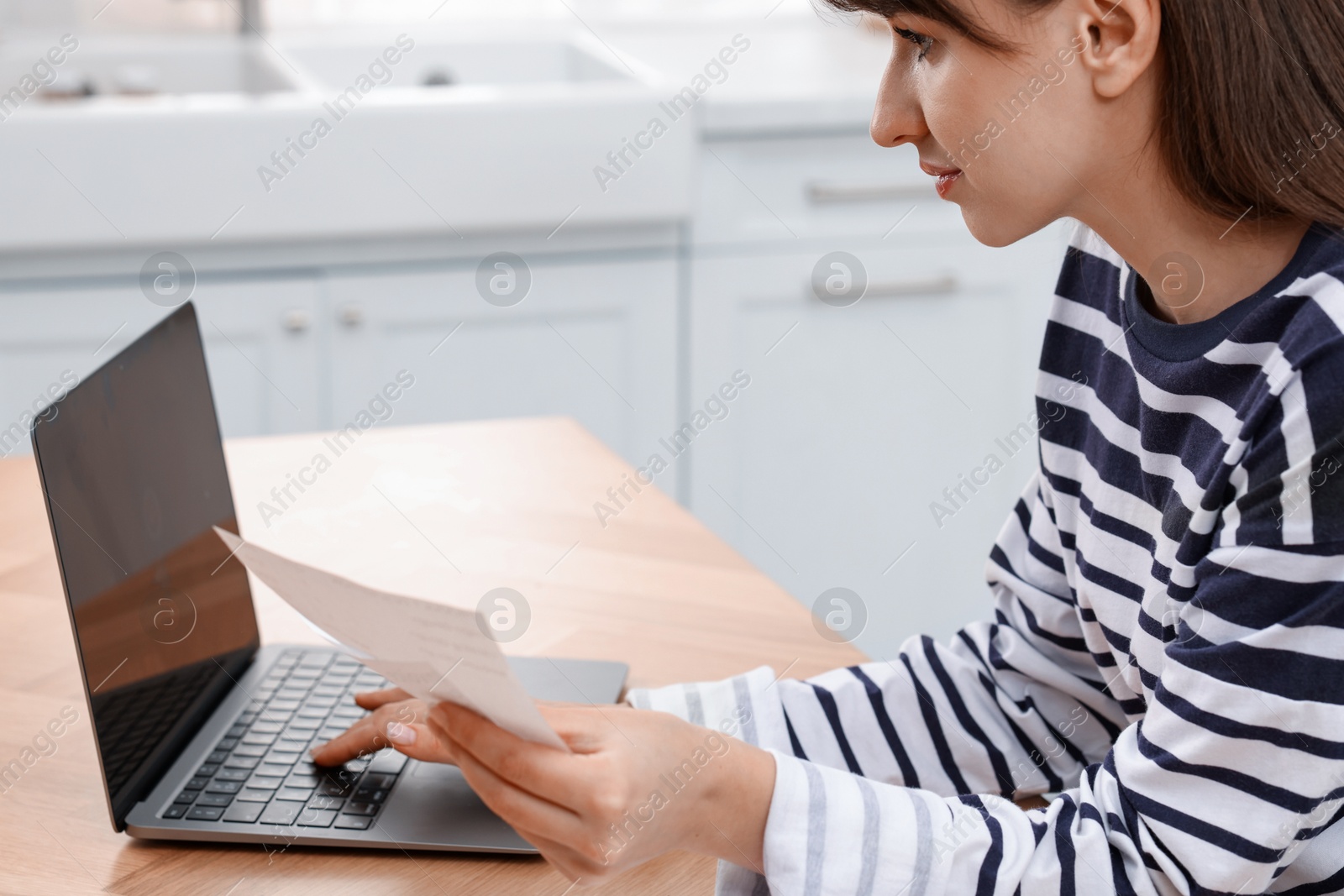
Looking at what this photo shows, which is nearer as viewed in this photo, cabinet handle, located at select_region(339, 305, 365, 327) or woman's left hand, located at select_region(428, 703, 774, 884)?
woman's left hand, located at select_region(428, 703, 774, 884)

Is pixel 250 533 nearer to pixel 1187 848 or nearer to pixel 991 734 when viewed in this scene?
pixel 991 734

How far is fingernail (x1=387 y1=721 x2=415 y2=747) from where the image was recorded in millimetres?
587

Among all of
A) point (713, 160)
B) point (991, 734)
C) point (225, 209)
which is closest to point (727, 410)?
point (713, 160)

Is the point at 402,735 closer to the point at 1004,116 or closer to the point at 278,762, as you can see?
the point at 278,762

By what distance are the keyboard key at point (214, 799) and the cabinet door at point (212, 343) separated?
104 centimetres

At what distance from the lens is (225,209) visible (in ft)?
5.17

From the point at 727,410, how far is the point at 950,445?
1.16 feet

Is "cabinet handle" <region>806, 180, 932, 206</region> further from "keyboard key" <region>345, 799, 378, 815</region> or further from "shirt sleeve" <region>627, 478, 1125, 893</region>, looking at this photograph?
"keyboard key" <region>345, 799, 378, 815</region>

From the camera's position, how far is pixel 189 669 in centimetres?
71

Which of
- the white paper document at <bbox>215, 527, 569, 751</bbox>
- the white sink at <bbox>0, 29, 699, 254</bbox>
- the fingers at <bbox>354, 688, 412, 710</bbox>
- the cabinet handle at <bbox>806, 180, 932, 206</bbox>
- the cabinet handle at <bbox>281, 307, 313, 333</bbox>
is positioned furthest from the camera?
the cabinet handle at <bbox>806, 180, 932, 206</bbox>

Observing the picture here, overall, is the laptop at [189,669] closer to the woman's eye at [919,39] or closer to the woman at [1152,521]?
the woman at [1152,521]

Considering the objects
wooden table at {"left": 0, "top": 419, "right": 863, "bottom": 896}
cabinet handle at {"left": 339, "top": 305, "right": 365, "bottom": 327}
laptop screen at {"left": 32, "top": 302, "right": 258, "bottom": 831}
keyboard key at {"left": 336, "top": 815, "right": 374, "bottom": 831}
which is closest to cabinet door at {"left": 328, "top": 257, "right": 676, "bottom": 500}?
cabinet handle at {"left": 339, "top": 305, "right": 365, "bottom": 327}

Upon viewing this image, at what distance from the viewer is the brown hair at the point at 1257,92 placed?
0.57 meters

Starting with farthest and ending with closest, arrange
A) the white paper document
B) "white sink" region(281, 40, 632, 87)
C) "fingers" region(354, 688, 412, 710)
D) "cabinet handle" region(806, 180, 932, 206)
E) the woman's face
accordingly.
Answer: "white sink" region(281, 40, 632, 87), "cabinet handle" region(806, 180, 932, 206), "fingers" region(354, 688, 412, 710), the woman's face, the white paper document
